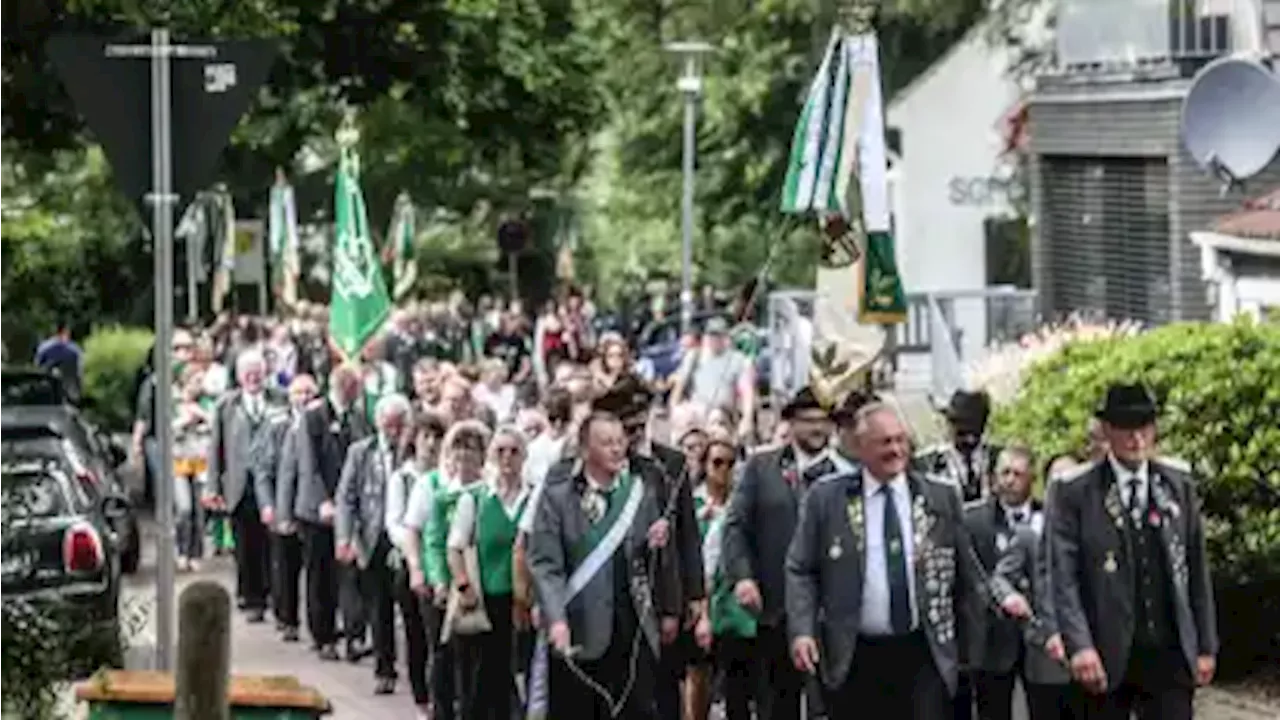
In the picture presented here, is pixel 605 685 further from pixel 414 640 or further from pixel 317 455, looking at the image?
→ pixel 317 455

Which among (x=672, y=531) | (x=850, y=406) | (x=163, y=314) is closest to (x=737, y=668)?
(x=850, y=406)

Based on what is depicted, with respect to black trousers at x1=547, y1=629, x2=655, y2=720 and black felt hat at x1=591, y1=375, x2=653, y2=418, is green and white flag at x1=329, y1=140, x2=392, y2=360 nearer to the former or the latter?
black felt hat at x1=591, y1=375, x2=653, y2=418

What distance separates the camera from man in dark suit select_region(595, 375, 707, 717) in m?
15.8

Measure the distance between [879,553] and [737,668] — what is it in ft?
11.9

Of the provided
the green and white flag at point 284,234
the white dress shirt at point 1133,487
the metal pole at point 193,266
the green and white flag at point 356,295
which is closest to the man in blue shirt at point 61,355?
the metal pole at point 193,266

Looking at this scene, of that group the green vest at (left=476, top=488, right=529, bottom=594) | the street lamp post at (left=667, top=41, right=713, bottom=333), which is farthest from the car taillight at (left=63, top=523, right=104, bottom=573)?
the street lamp post at (left=667, top=41, right=713, bottom=333)

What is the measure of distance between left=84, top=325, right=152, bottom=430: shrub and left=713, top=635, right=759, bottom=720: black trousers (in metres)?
30.5

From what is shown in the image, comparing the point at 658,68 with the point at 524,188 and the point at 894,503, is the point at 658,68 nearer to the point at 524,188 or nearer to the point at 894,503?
the point at 524,188

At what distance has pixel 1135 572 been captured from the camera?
14094mm

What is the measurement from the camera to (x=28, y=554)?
12.2 meters

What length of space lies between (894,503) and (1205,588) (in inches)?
47.1

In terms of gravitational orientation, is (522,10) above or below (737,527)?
above

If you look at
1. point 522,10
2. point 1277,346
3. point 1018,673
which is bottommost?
point 1018,673

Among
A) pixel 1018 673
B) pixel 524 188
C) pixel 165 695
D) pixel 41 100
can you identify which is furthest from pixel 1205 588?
pixel 524 188
